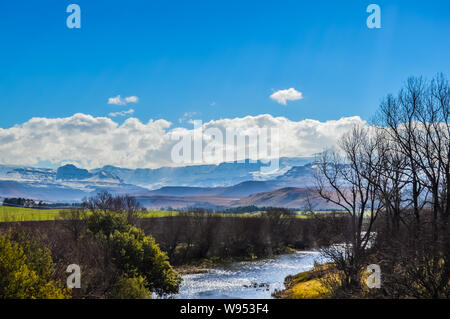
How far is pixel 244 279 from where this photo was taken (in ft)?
172

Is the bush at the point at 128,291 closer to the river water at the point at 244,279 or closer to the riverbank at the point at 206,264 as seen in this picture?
the river water at the point at 244,279

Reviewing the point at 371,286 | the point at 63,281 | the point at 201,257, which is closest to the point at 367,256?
the point at 371,286

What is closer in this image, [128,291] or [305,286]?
[128,291]

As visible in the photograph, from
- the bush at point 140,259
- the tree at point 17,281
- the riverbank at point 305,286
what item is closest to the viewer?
the tree at point 17,281

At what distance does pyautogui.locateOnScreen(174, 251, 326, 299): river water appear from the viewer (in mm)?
42188

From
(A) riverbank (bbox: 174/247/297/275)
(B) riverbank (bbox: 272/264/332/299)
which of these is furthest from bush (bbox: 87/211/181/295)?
(A) riverbank (bbox: 174/247/297/275)

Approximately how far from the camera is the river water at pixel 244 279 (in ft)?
138

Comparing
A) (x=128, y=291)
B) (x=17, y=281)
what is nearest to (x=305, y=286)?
(x=128, y=291)

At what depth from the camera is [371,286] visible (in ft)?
82.2

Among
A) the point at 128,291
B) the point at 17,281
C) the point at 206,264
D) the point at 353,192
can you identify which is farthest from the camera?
the point at 206,264

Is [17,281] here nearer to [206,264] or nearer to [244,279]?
[244,279]

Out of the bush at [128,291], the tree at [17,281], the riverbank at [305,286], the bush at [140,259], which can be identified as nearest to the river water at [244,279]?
the riverbank at [305,286]

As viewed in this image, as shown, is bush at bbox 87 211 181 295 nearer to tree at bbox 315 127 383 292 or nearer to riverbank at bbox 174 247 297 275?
tree at bbox 315 127 383 292
